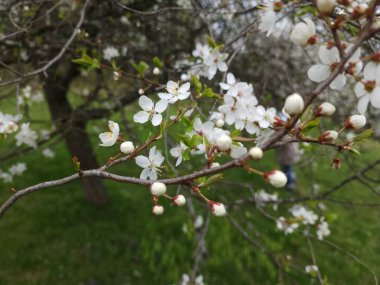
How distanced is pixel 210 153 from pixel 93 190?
454 cm

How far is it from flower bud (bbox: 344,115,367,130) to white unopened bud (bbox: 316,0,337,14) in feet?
1.00

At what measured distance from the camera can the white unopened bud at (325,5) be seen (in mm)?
869

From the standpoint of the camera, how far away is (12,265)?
423cm

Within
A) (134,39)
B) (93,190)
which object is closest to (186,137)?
(134,39)

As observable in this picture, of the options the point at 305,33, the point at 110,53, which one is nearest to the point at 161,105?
the point at 305,33

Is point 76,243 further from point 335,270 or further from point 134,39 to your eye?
Answer: point 335,270

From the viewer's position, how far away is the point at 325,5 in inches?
34.4

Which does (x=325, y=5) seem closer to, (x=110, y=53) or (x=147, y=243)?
(x=110, y=53)

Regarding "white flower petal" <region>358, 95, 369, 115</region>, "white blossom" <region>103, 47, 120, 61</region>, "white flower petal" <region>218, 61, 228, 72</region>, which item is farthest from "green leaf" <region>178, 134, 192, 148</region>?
"white blossom" <region>103, 47, 120, 61</region>

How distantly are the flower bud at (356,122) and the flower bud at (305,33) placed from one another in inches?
9.1

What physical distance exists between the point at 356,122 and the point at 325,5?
0.33m

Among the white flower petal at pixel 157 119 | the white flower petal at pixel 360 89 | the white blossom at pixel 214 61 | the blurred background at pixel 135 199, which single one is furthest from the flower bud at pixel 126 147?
the blurred background at pixel 135 199

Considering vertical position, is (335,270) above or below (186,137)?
below

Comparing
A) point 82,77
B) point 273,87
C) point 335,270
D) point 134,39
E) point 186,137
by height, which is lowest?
point 335,270
